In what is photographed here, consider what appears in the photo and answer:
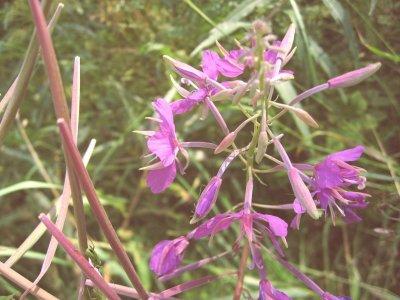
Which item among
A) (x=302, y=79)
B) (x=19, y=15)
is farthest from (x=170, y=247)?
→ (x=19, y=15)

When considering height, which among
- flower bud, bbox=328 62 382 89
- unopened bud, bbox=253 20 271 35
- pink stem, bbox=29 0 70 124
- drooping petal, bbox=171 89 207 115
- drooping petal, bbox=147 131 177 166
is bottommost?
flower bud, bbox=328 62 382 89

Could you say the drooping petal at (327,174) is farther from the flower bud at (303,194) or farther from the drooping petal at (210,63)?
the drooping petal at (210,63)

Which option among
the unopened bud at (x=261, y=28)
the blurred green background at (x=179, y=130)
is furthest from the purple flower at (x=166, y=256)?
the blurred green background at (x=179, y=130)

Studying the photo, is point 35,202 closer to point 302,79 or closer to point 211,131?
point 211,131

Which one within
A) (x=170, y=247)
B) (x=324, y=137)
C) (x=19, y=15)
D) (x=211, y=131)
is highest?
(x=19, y=15)

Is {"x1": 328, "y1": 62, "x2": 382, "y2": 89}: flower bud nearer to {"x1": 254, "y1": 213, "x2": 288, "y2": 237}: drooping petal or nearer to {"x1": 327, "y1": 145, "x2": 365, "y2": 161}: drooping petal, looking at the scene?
{"x1": 327, "y1": 145, "x2": 365, "y2": 161}: drooping petal

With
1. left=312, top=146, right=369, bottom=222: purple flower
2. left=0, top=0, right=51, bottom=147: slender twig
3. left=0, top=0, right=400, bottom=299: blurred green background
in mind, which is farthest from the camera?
left=0, top=0, right=400, bottom=299: blurred green background

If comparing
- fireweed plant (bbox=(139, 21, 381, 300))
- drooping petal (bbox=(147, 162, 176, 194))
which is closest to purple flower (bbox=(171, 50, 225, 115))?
fireweed plant (bbox=(139, 21, 381, 300))
